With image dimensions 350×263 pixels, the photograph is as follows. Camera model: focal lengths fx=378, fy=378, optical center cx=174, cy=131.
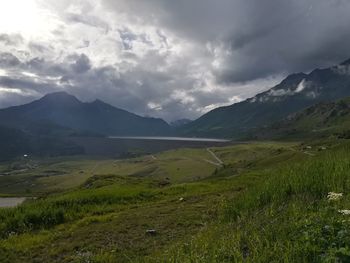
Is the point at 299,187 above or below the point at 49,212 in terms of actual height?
above

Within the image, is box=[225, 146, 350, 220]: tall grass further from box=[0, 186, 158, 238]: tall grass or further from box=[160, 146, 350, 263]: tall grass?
box=[0, 186, 158, 238]: tall grass

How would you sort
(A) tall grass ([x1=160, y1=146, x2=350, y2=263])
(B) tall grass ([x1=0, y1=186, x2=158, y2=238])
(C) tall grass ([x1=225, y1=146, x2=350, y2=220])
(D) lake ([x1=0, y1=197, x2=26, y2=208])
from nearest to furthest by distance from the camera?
(A) tall grass ([x1=160, y1=146, x2=350, y2=263])
(C) tall grass ([x1=225, y1=146, x2=350, y2=220])
(B) tall grass ([x1=0, y1=186, x2=158, y2=238])
(D) lake ([x1=0, y1=197, x2=26, y2=208])

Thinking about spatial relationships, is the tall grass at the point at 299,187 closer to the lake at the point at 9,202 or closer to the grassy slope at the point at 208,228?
the grassy slope at the point at 208,228

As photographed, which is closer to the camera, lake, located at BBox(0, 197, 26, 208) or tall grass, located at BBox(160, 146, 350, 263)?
tall grass, located at BBox(160, 146, 350, 263)

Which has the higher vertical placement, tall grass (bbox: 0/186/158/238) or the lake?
tall grass (bbox: 0/186/158/238)

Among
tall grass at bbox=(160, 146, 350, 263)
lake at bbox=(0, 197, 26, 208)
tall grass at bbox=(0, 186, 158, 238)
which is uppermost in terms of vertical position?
tall grass at bbox=(160, 146, 350, 263)

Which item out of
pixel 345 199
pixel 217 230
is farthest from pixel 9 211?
pixel 345 199

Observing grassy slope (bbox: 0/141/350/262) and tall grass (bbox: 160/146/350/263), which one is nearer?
tall grass (bbox: 160/146/350/263)

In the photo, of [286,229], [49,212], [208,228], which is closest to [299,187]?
[208,228]

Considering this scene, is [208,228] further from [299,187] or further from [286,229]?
[286,229]

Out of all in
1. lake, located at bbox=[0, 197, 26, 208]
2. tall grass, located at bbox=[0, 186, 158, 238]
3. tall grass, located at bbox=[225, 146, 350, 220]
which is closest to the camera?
tall grass, located at bbox=[225, 146, 350, 220]

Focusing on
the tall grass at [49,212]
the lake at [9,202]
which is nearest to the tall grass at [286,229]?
the tall grass at [49,212]

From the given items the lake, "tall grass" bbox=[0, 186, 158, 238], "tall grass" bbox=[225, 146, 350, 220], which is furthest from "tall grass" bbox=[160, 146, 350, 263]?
Result: the lake

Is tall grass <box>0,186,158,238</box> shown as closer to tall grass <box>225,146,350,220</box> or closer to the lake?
tall grass <box>225,146,350,220</box>
